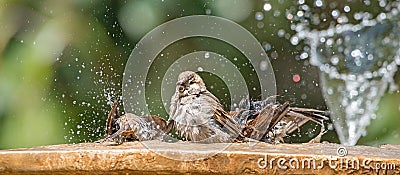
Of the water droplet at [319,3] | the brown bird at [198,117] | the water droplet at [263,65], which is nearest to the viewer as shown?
the brown bird at [198,117]

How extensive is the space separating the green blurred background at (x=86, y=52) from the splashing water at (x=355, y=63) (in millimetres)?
28

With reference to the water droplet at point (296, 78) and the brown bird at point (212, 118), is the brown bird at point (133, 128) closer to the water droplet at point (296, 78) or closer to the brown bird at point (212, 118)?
the brown bird at point (212, 118)

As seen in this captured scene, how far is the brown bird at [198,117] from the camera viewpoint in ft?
2.66

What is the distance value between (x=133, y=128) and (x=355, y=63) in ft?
3.39

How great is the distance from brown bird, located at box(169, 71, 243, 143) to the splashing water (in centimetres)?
87

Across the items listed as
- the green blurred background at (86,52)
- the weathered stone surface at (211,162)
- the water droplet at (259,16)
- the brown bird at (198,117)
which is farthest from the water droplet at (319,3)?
the weathered stone surface at (211,162)

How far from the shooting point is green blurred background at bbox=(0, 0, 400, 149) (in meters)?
1.75

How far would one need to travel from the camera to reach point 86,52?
1.79 m

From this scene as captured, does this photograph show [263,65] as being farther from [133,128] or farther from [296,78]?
[133,128]

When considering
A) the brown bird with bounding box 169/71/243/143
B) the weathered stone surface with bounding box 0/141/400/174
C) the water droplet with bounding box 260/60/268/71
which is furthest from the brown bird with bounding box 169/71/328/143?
the water droplet with bounding box 260/60/268/71

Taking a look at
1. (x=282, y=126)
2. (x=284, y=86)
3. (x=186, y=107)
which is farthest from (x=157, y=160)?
(x=284, y=86)

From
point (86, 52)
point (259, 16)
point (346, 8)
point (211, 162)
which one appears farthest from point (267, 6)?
point (211, 162)

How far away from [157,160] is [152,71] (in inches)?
44.0

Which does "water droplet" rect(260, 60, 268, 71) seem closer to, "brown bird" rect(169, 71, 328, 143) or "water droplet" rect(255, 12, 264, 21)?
"water droplet" rect(255, 12, 264, 21)
